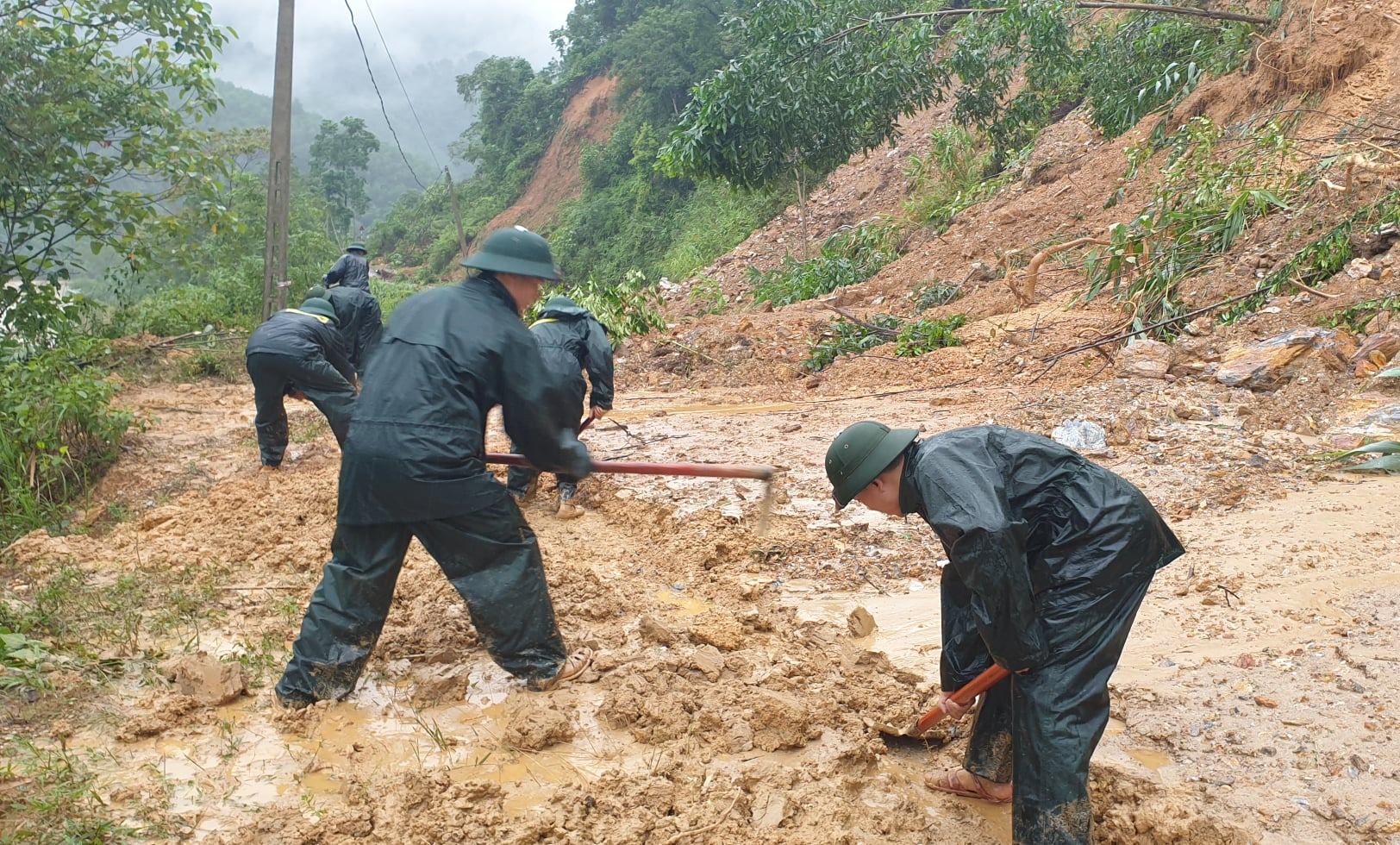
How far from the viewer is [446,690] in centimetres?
356

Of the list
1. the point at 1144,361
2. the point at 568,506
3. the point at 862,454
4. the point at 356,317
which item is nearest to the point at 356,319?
the point at 356,317

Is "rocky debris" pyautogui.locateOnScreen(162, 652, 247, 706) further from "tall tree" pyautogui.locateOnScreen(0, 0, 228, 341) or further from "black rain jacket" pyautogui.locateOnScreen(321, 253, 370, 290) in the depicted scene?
"tall tree" pyautogui.locateOnScreen(0, 0, 228, 341)

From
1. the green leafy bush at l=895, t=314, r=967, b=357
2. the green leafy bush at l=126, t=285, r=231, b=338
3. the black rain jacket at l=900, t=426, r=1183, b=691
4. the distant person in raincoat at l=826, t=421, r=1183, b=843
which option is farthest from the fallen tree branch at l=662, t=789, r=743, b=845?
the green leafy bush at l=126, t=285, r=231, b=338

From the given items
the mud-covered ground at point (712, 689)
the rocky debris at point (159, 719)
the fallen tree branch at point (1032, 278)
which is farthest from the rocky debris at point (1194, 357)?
the rocky debris at point (159, 719)

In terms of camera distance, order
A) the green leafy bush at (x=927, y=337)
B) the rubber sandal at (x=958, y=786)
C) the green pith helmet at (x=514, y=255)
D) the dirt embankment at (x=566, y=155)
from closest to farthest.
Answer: the rubber sandal at (x=958, y=786)
the green pith helmet at (x=514, y=255)
the green leafy bush at (x=927, y=337)
the dirt embankment at (x=566, y=155)

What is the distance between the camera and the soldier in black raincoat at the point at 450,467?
3197 mm

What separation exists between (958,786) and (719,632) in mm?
1161

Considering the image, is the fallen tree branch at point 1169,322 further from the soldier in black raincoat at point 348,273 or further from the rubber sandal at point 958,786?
the soldier in black raincoat at point 348,273

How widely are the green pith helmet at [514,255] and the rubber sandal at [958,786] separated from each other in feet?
6.71

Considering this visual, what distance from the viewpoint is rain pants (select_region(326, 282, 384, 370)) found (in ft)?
24.3

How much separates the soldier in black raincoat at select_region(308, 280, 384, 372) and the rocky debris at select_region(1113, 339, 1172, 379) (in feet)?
17.7

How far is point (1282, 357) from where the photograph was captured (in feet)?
20.4

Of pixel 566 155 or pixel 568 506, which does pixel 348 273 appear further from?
pixel 566 155

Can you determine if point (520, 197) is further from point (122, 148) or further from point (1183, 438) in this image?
point (1183, 438)
